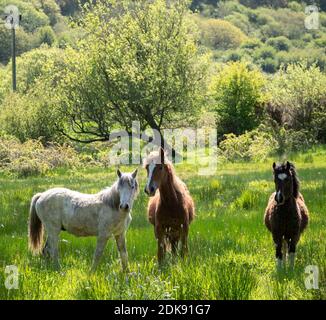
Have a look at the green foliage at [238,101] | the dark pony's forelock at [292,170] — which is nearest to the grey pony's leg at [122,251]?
the dark pony's forelock at [292,170]

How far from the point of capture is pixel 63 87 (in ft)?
124

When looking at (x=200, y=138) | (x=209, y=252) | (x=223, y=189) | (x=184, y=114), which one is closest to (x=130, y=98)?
(x=184, y=114)

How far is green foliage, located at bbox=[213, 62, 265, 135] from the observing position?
43.9 metres

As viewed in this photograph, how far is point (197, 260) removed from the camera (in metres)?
7.65

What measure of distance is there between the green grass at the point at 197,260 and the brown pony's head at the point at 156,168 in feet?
3.91

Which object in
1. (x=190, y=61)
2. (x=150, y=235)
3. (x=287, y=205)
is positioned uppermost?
(x=190, y=61)

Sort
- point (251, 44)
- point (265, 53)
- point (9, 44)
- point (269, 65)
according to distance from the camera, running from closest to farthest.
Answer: point (9, 44) → point (269, 65) → point (265, 53) → point (251, 44)

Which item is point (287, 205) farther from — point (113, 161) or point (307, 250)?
point (113, 161)

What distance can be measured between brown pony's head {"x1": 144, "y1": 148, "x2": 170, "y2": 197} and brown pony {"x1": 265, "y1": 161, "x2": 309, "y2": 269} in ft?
5.65

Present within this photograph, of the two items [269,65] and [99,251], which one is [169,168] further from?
[269,65]

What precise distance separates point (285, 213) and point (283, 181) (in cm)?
56

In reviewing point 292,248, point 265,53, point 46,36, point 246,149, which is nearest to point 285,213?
point 292,248

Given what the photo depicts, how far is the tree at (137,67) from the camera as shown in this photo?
111ft

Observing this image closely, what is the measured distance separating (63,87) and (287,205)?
30.9 m
